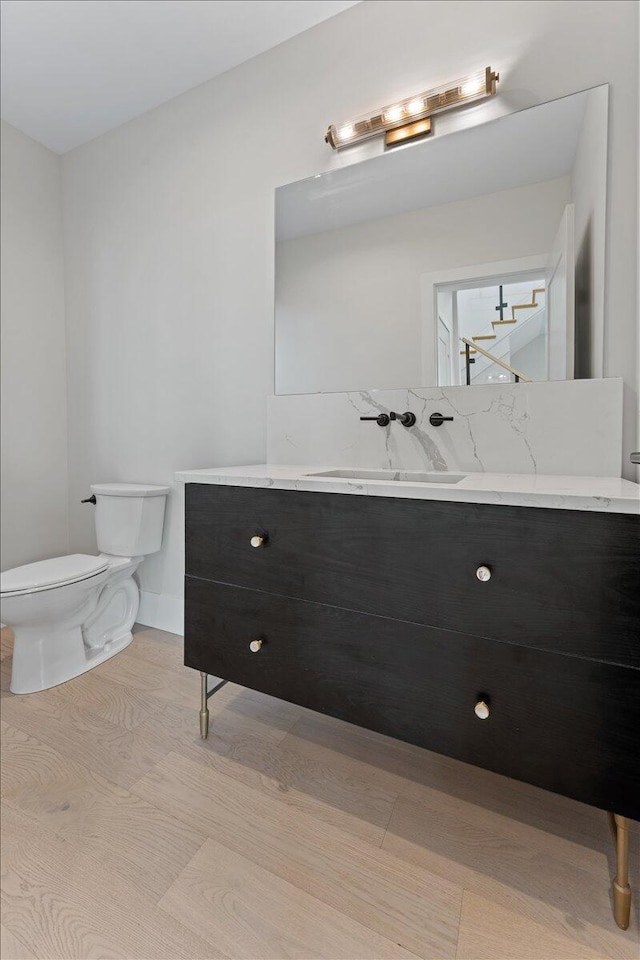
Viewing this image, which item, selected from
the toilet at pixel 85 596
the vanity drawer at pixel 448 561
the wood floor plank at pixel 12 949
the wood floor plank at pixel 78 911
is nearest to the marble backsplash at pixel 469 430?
the vanity drawer at pixel 448 561

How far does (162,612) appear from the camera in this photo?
212cm

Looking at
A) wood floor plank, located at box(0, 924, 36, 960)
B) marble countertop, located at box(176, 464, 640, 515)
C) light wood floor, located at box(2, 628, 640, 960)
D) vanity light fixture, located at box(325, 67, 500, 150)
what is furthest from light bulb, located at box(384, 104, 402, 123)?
wood floor plank, located at box(0, 924, 36, 960)

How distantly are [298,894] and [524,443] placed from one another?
48.6 inches

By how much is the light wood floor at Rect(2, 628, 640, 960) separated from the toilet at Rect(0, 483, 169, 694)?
0.28 meters

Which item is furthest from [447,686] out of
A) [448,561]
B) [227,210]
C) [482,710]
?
[227,210]

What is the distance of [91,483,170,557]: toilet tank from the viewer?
1.97 m

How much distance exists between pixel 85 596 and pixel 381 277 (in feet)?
5.32

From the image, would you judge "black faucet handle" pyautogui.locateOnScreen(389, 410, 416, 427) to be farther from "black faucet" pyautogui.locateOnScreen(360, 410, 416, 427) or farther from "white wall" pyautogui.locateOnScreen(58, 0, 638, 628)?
"white wall" pyautogui.locateOnScreen(58, 0, 638, 628)

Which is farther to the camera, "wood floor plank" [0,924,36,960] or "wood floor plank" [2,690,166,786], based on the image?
"wood floor plank" [2,690,166,786]

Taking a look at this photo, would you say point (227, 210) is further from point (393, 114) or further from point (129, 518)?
point (129, 518)

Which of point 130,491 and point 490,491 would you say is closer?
point 490,491

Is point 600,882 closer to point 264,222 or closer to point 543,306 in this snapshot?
point 543,306

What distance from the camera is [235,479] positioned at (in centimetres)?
118

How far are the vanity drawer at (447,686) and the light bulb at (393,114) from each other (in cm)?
156
